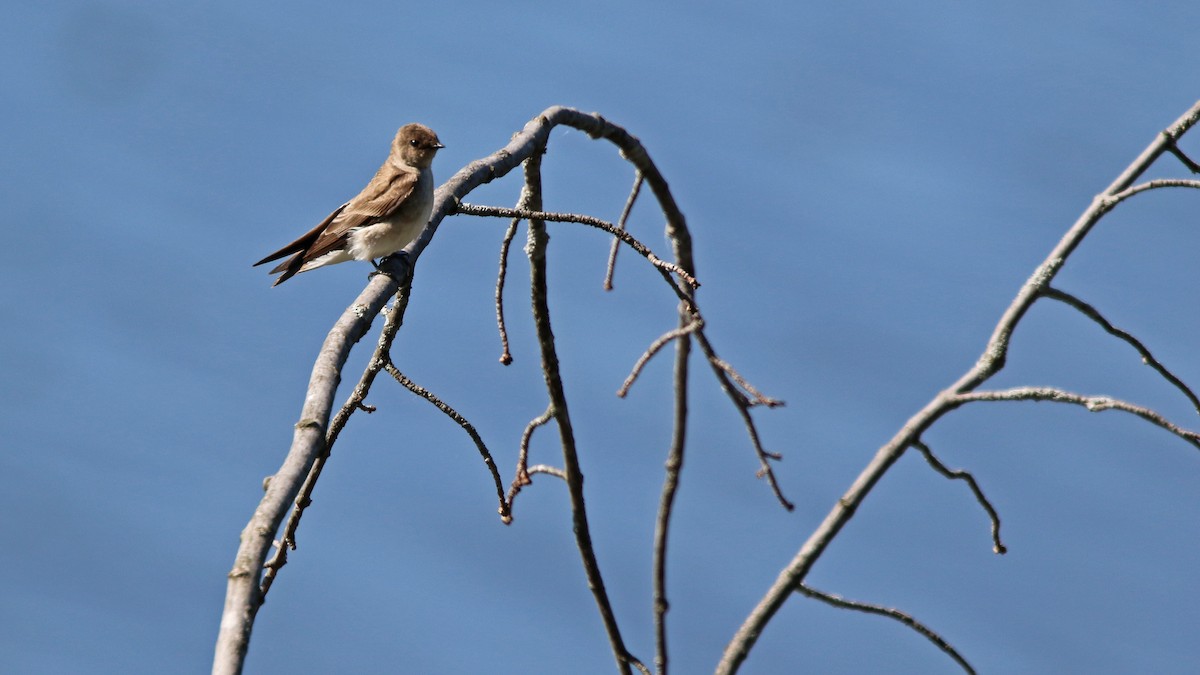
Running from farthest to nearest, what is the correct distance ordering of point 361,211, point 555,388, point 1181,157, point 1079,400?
1. point 361,211
2. point 555,388
3. point 1181,157
4. point 1079,400

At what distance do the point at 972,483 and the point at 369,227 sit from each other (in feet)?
9.58

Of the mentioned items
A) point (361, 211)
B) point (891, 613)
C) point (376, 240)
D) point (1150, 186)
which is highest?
point (361, 211)

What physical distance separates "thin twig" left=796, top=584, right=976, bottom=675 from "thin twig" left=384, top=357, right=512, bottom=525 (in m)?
0.83

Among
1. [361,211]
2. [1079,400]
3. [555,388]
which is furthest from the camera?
[361,211]

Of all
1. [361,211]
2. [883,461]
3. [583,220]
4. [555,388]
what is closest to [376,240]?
[361,211]

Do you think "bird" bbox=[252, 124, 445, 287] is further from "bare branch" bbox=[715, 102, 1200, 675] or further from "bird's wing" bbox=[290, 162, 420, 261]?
"bare branch" bbox=[715, 102, 1200, 675]

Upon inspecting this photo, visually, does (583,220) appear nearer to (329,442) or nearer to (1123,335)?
(329,442)

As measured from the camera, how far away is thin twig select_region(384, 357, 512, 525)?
3.24m

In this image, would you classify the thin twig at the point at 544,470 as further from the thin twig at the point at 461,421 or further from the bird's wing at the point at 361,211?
the bird's wing at the point at 361,211

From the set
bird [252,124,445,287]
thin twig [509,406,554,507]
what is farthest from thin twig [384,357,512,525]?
bird [252,124,445,287]

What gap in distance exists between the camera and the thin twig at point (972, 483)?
326 centimetres

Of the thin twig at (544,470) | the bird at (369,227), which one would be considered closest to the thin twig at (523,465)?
the thin twig at (544,470)

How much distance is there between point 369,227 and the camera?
17.7ft

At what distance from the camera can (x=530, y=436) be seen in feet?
12.7
